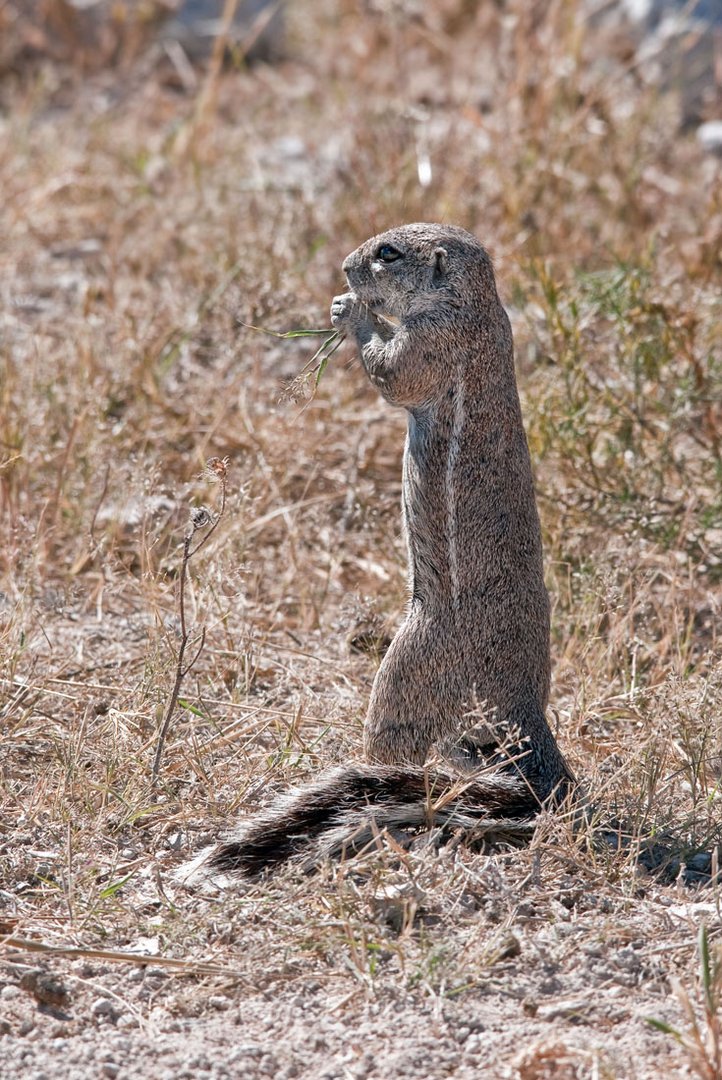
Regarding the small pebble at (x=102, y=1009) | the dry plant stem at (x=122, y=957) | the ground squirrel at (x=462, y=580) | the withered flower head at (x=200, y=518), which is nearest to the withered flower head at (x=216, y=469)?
the withered flower head at (x=200, y=518)

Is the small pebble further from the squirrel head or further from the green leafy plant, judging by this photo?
the squirrel head

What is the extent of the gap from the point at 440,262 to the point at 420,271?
0.06m

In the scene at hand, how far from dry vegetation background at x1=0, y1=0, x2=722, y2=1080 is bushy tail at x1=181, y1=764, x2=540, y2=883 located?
0.26ft

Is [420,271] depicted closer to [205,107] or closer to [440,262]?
[440,262]

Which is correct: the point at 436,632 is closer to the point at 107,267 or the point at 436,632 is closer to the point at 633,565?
the point at 633,565

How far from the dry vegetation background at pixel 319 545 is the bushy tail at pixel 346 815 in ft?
Result: 0.26

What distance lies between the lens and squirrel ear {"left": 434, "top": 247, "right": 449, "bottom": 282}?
3.59 meters

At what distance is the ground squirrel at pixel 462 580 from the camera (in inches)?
129

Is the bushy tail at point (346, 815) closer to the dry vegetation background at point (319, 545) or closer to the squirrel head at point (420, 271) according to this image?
the dry vegetation background at point (319, 545)

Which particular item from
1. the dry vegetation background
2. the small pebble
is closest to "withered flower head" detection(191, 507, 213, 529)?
the dry vegetation background

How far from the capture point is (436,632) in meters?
3.41

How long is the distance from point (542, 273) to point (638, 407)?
1.86ft

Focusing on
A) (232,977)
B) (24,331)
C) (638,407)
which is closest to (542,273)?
(638,407)

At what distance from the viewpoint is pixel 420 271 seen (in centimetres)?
364
